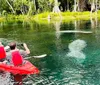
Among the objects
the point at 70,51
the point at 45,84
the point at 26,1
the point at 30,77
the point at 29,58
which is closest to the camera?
the point at 45,84

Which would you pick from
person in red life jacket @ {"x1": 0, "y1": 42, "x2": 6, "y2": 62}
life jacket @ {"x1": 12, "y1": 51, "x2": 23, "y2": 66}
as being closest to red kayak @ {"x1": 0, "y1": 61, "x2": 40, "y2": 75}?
life jacket @ {"x1": 12, "y1": 51, "x2": 23, "y2": 66}

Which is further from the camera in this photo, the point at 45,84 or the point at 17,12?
the point at 17,12

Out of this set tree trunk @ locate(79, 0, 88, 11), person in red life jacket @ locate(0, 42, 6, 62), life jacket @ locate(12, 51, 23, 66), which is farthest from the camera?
tree trunk @ locate(79, 0, 88, 11)

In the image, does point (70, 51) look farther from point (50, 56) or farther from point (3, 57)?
point (3, 57)

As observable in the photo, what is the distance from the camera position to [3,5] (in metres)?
109

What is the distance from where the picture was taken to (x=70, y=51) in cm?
2723

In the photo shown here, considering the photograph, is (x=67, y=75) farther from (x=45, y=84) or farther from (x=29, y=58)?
(x=29, y=58)

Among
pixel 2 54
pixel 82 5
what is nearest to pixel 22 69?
pixel 2 54

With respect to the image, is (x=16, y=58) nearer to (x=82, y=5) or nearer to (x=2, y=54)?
(x=2, y=54)

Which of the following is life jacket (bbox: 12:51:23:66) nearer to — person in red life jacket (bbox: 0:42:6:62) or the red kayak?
the red kayak

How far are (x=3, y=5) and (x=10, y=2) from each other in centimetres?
341

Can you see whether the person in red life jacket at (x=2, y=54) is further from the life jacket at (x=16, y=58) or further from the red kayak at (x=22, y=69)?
the life jacket at (x=16, y=58)

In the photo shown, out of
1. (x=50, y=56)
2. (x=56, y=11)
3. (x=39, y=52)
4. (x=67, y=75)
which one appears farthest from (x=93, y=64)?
(x=56, y=11)

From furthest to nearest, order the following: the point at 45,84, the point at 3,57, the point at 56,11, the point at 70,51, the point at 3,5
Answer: the point at 3,5
the point at 56,11
the point at 70,51
the point at 3,57
the point at 45,84
